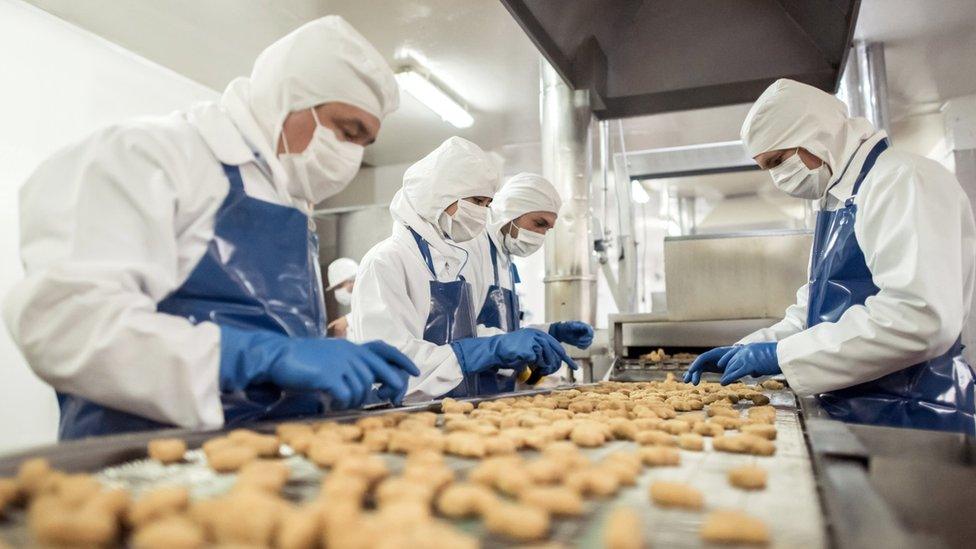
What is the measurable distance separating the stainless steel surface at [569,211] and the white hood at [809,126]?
1.40m

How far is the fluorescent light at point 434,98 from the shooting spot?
15.0ft

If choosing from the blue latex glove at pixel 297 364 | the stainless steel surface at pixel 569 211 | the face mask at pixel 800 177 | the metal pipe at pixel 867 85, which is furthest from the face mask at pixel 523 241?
the metal pipe at pixel 867 85

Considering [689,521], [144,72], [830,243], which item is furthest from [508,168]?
[689,521]

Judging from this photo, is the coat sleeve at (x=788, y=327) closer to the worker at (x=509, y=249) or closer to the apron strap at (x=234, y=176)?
the worker at (x=509, y=249)

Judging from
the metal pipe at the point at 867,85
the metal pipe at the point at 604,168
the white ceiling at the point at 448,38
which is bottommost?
the metal pipe at the point at 604,168

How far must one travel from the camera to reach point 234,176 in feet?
4.89

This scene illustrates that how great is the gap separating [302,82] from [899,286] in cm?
169

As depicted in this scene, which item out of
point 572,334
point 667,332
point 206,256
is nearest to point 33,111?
point 206,256

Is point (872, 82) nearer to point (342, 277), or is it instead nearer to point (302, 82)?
point (302, 82)

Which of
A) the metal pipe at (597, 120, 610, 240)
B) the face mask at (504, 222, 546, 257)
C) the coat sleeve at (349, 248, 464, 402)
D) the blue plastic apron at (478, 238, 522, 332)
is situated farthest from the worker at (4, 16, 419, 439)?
the metal pipe at (597, 120, 610, 240)

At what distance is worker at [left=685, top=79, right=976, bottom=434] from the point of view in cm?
172

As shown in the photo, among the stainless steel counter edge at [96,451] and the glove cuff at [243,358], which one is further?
the glove cuff at [243,358]

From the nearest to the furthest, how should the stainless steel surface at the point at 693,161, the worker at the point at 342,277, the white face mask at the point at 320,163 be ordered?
the white face mask at the point at 320,163
the stainless steel surface at the point at 693,161
the worker at the point at 342,277

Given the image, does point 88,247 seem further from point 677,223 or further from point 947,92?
point 677,223
